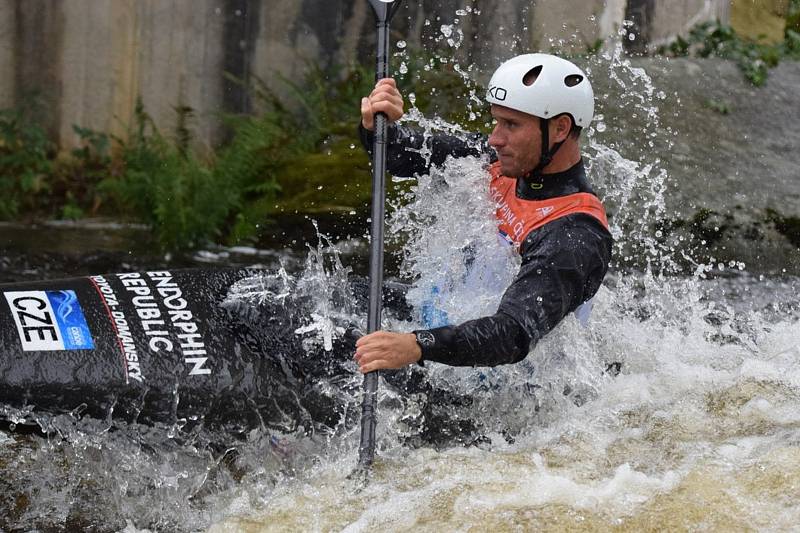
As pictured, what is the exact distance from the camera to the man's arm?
3648 mm

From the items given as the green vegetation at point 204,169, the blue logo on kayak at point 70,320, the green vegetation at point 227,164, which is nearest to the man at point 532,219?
the blue logo on kayak at point 70,320

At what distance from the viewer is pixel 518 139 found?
419 centimetres

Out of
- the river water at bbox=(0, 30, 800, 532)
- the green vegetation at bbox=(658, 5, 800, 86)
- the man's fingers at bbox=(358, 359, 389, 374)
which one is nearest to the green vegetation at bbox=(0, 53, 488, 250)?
the green vegetation at bbox=(658, 5, 800, 86)

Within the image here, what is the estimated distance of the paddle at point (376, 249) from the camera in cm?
388

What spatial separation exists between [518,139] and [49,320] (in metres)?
1.91

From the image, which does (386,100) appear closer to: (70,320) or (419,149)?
(419,149)

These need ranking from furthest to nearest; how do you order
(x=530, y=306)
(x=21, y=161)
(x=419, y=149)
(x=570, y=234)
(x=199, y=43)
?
(x=199, y=43)
(x=21, y=161)
(x=419, y=149)
(x=570, y=234)
(x=530, y=306)

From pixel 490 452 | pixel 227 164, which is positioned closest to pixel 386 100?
pixel 490 452

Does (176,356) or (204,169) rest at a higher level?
(176,356)

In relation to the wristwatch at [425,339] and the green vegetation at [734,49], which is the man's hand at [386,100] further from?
the green vegetation at [734,49]

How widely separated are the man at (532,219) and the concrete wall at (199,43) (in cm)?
469

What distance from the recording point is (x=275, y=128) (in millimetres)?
8602

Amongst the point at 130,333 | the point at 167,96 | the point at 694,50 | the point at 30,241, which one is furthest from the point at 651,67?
the point at 130,333

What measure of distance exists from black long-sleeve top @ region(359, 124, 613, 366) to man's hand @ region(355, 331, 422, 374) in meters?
0.06
